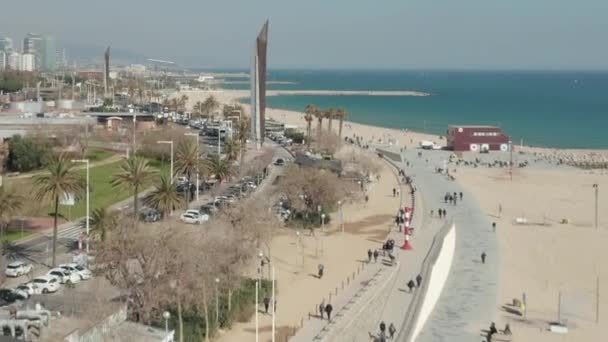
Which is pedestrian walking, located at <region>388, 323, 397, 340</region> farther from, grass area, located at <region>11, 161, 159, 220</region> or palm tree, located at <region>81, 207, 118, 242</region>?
grass area, located at <region>11, 161, 159, 220</region>

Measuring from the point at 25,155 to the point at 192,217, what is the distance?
20.1m

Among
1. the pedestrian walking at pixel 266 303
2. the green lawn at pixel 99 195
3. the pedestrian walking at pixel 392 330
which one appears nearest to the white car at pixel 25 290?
the pedestrian walking at pixel 266 303

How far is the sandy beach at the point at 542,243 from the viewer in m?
25.8

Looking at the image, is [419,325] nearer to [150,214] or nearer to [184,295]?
[184,295]

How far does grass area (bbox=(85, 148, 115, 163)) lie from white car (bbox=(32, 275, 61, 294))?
31.1 meters

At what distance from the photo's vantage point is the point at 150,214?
36.3m

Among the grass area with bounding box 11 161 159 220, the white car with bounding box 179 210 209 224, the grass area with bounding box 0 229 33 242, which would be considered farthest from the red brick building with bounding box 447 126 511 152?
the grass area with bounding box 0 229 33 242

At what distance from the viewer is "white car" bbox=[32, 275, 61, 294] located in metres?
24.2

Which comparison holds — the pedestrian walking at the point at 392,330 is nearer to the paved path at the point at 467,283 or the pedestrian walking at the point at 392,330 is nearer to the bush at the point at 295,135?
the paved path at the point at 467,283

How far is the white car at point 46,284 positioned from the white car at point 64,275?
0.82ft

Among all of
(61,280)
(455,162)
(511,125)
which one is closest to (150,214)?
(61,280)

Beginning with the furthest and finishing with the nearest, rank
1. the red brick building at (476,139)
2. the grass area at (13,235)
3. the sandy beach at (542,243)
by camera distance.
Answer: the red brick building at (476,139)
the grass area at (13,235)
the sandy beach at (542,243)

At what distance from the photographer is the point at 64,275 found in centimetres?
2553

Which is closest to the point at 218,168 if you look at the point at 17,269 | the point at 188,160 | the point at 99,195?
the point at 188,160
